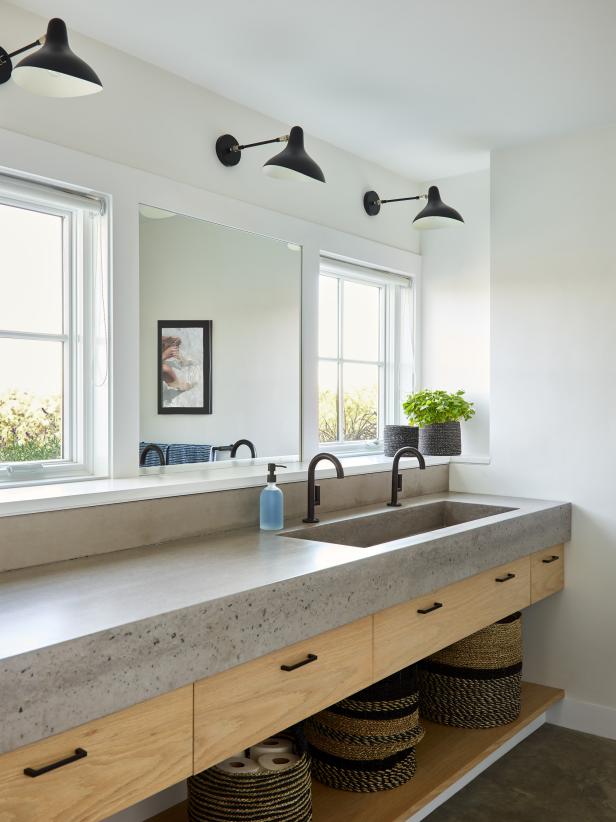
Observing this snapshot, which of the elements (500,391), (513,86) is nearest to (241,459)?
(500,391)

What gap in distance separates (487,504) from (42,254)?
6.57 feet

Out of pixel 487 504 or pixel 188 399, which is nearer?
pixel 188 399

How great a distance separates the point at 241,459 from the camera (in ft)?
9.43

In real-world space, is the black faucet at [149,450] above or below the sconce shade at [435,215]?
below

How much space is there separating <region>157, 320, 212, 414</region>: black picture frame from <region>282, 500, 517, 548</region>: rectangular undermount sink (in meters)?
0.55

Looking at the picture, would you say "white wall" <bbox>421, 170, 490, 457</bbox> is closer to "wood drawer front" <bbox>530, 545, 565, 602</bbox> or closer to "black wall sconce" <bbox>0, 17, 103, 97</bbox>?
"wood drawer front" <bbox>530, 545, 565, 602</bbox>

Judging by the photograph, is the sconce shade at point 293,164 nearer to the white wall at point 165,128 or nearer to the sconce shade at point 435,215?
the white wall at point 165,128

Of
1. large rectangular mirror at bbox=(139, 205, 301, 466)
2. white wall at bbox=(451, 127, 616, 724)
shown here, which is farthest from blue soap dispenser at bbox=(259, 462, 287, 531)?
white wall at bbox=(451, 127, 616, 724)

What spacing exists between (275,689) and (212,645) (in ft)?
0.85

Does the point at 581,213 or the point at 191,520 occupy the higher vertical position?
the point at 581,213

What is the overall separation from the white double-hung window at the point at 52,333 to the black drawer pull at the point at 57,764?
1.05 meters

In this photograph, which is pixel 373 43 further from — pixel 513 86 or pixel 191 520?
pixel 191 520

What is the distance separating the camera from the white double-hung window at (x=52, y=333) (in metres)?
2.24

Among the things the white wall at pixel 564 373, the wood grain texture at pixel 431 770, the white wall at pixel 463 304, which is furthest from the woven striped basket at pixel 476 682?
the white wall at pixel 463 304
